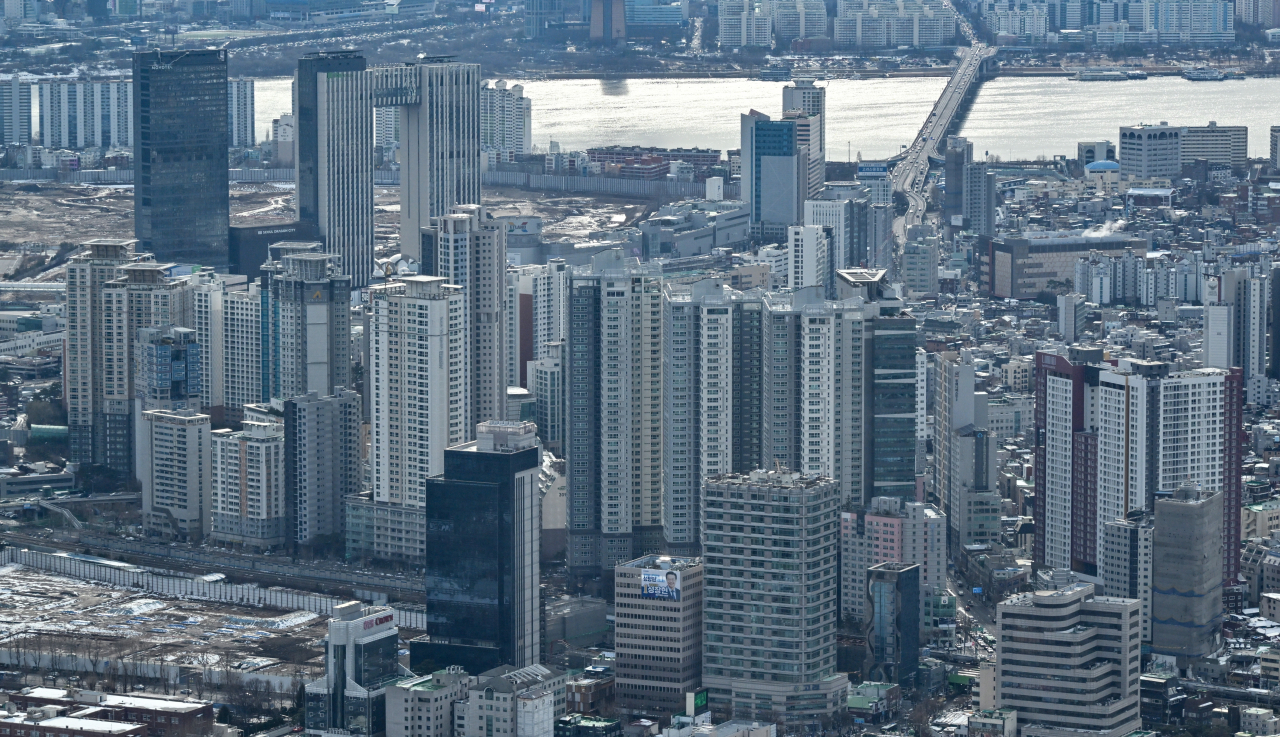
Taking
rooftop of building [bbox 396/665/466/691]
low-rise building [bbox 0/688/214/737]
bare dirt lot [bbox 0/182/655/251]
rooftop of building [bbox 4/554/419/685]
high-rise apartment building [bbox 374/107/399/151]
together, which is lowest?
rooftop of building [bbox 4/554/419/685]

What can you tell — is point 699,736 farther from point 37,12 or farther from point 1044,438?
point 37,12

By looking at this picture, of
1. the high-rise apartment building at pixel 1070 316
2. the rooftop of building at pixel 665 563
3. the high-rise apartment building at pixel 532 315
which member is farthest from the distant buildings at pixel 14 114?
the rooftop of building at pixel 665 563

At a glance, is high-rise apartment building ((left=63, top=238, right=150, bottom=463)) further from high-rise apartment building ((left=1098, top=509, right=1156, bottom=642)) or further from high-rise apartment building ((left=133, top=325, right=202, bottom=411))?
high-rise apartment building ((left=1098, top=509, right=1156, bottom=642))

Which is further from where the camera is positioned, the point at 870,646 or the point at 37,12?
the point at 37,12

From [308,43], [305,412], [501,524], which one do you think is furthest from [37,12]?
[501,524]

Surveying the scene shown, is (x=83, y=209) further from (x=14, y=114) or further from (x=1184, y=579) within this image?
(x=1184, y=579)

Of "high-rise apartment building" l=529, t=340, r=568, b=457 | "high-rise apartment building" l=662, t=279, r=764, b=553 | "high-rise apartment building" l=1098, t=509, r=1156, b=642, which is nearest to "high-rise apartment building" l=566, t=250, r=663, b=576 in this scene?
"high-rise apartment building" l=662, t=279, r=764, b=553

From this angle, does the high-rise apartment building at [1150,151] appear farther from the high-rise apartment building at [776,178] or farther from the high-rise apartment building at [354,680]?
the high-rise apartment building at [354,680]
